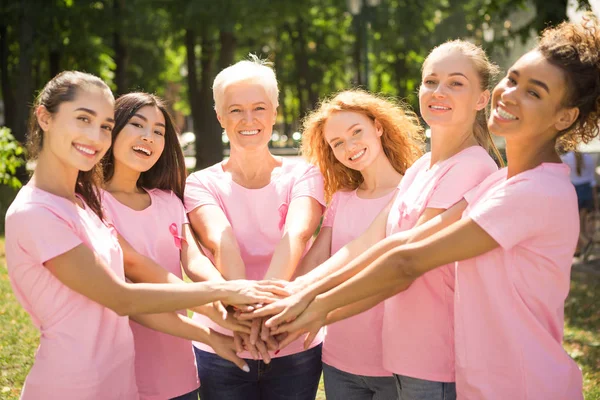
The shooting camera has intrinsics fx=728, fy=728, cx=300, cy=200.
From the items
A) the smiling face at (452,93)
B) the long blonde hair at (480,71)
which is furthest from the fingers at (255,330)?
the long blonde hair at (480,71)

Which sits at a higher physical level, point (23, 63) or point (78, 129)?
point (23, 63)

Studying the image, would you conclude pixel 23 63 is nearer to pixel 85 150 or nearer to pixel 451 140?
pixel 85 150

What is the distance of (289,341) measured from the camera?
354 centimetres

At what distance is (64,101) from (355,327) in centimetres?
174

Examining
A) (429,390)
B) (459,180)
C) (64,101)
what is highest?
(64,101)

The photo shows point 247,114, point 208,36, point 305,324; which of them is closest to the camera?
point 305,324

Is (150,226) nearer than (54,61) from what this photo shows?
Yes

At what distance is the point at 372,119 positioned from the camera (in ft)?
12.9

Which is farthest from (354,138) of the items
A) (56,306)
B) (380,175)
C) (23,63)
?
(23,63)

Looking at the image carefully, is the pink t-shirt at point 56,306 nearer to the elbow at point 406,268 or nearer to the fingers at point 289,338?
the fingers at point 289,338

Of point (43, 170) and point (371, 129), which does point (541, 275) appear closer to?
point (371, 129)

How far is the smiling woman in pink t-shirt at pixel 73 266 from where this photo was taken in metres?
2.91

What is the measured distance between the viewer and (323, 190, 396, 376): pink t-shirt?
3553 millimetres

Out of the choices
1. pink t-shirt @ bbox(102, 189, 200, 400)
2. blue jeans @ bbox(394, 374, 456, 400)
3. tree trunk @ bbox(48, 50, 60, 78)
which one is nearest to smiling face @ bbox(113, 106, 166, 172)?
pink t-shirt @ bbox(102, 189, 200, 400)
